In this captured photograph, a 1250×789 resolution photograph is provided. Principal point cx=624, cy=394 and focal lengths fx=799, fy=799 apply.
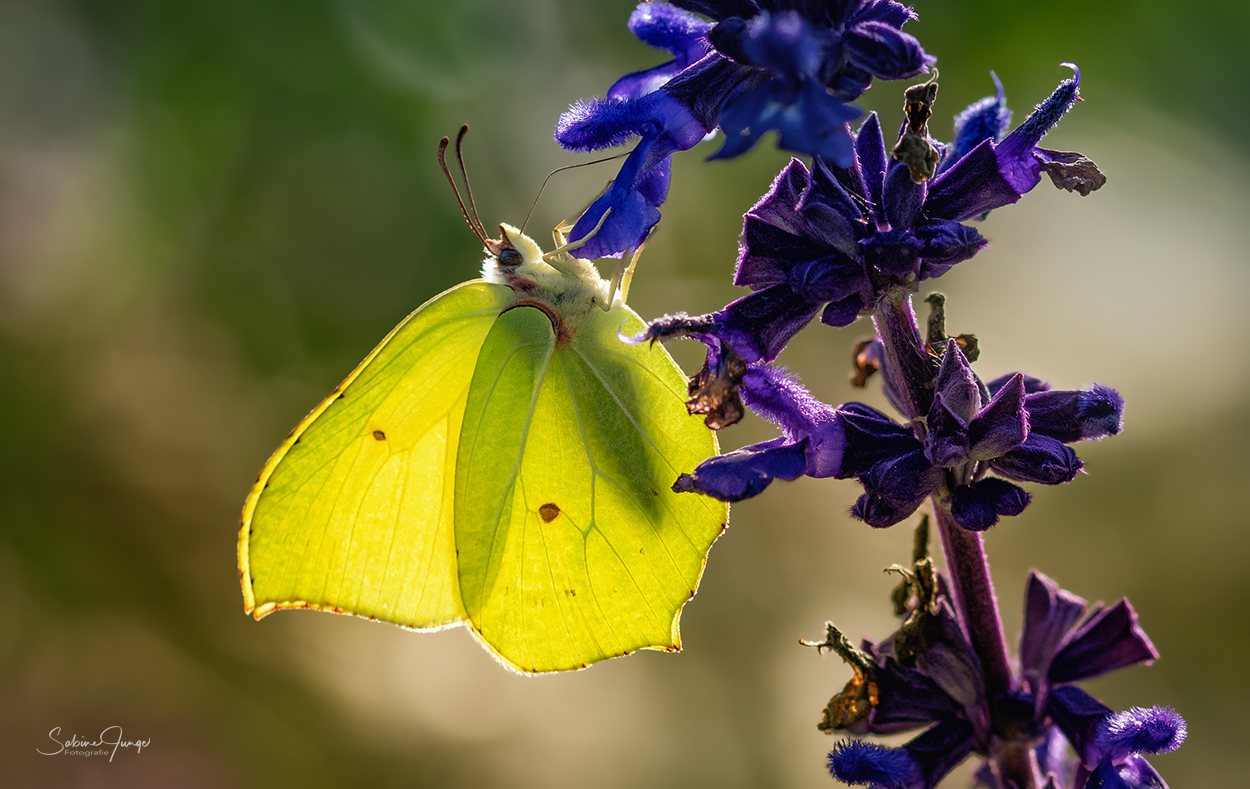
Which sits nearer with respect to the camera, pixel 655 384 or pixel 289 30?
pixel 655 384

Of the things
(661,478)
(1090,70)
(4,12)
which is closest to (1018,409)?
(661,478)

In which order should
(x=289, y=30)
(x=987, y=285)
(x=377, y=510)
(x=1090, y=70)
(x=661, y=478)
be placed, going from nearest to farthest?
(x=661, y=478)
(x=377, y=510)
(x=1090, y=70)
(x=987, y=285)
(x=289, y=30)

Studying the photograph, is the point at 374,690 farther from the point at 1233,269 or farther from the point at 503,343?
the point at 1233,269

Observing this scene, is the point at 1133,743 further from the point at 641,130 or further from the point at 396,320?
the point at 396,320

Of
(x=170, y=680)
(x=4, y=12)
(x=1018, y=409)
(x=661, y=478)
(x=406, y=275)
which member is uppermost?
(x=1018, y=409)

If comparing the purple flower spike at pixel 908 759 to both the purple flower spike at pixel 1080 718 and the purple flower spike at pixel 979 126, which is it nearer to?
the purple flower spike at pixel 1080 718

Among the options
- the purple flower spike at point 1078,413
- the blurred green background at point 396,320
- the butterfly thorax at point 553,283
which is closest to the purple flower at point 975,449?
the purple flower spike at point 1078,413

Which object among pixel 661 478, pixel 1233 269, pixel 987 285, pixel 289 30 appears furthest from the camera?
pixel 289 30
